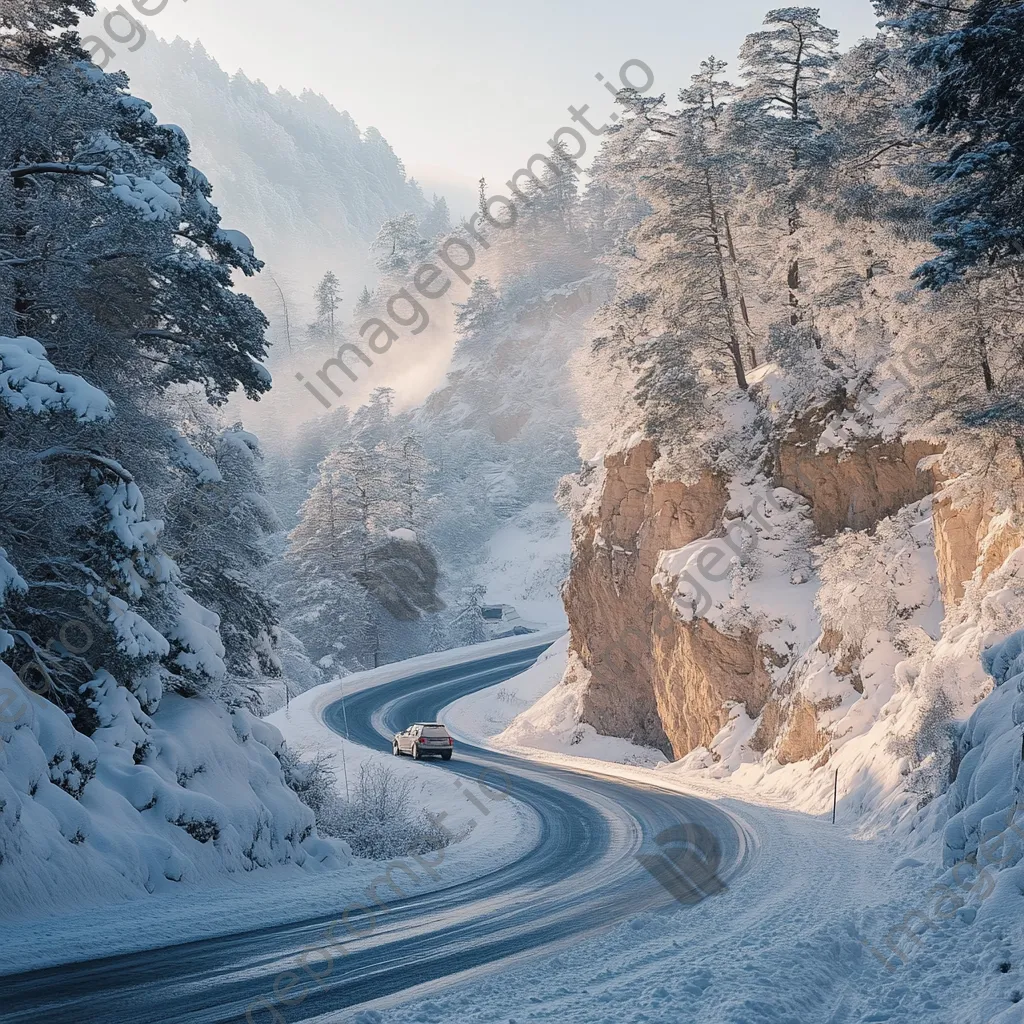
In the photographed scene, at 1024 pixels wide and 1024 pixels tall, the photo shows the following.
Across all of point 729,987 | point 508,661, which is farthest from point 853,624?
point 508,661

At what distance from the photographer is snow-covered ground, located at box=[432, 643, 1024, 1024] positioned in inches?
244

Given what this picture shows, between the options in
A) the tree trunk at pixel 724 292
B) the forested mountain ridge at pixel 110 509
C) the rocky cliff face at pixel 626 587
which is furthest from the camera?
the rocky cliff face at pixel 626 587

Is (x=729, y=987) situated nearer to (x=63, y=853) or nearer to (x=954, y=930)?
(x=954, y=930)

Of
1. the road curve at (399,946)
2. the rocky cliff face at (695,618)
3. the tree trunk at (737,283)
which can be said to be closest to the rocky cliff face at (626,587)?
the rocky cliff face at (695,618)

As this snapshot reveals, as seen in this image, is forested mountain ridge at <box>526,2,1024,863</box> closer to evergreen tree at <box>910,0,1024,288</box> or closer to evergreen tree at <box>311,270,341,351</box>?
evergreen tree at <box>910,0,1024,288</box>

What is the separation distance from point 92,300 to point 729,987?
11210mm

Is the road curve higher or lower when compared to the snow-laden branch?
lower

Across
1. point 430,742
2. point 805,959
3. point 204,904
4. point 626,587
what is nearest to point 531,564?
point 626,587

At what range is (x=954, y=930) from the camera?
7.72 m

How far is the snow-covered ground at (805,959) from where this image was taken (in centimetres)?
620

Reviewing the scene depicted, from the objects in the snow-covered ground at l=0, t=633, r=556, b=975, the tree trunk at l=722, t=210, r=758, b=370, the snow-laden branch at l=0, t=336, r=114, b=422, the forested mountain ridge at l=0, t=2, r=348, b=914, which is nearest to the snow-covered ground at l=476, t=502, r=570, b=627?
the tree trunk at l=722, t=210, r=758, b=370

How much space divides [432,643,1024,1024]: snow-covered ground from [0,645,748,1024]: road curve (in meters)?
0.54

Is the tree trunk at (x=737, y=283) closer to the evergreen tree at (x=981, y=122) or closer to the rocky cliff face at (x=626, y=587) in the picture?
the rocky cliff face at (x=626, y=587)

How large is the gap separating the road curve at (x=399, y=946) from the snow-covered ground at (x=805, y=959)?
21.3 inches
